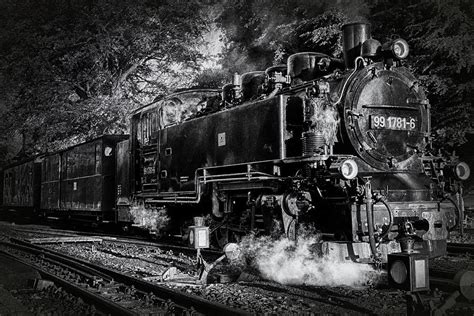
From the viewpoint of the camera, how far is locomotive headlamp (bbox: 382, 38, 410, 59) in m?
6.44

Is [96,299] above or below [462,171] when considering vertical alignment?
below

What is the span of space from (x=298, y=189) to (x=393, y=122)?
65.0 inches

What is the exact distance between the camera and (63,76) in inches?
784

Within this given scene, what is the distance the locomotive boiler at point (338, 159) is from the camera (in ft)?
19.2

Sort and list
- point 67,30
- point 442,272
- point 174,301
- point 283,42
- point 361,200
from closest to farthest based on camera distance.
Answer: point 174,301
point 361,200
point 442,272
point 283,42
point 67,30

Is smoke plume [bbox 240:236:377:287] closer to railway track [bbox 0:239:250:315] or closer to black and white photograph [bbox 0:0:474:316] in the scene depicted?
black and white photograph [bbox 0:0:474:316]

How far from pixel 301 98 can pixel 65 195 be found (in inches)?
464

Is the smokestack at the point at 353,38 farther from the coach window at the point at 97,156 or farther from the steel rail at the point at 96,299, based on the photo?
the coach window at the point at 97,156

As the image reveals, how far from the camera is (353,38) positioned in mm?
6891

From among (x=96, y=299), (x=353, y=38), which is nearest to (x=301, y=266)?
(x=96, y=299)

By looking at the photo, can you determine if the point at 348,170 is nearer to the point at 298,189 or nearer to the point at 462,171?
the point at 298,189

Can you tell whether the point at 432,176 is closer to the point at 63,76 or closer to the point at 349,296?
the point at 349,296

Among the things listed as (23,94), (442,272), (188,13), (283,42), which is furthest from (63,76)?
(442,272)

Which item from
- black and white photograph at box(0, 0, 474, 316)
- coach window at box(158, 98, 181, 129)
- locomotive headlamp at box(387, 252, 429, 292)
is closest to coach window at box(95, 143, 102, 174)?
black and white photograph at box(0, 0, 474, 316)
